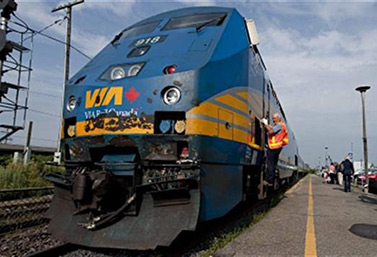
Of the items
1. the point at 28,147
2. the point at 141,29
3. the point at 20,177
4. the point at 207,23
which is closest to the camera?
the point at 207,23

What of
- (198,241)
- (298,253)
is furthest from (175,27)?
(298,253)

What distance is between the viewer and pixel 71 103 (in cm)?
452

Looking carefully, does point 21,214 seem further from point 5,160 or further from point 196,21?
point 5,160

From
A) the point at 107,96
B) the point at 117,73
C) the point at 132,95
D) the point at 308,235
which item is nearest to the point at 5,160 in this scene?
the point at 117,73

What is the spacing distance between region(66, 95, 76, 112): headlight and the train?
0.04ft

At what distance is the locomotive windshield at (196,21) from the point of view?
485 centimetres

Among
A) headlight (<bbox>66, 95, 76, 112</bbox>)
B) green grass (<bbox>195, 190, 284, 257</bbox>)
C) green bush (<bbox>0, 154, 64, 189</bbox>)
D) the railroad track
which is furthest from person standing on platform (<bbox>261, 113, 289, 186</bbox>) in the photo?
green bush (<bbox>0, 154, 64, 189</bbox>)

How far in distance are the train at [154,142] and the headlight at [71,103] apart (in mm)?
13

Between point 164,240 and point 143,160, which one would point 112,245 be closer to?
point 164,240

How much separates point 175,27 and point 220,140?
2041mm

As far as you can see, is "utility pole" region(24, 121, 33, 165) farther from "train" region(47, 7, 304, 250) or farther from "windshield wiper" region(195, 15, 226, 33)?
"windshield wiper" region(195, 15, 226, 33)

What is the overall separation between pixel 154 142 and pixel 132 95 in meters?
0.62

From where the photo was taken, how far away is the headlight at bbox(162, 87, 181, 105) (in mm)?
3793

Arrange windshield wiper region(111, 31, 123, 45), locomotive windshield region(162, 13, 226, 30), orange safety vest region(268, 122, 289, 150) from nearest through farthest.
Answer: locomotive windshield region(162, 13, 226, 30)
windshield wiper region(111, 31, 123, 45)
orange safety vest region(268, 122, 289, 150)
